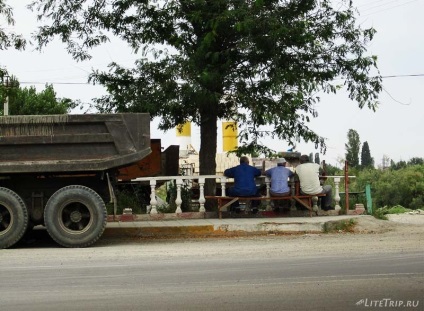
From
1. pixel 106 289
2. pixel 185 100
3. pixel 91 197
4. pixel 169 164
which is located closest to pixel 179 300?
pixel 106 289

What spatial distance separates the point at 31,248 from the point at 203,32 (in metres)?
6.08

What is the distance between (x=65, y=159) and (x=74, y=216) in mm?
977

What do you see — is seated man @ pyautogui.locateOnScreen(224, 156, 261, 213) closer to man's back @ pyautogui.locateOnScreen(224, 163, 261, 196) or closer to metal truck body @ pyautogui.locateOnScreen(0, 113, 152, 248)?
man's back @ pyautogui.locateOnScreen(224, 163, 261, 196)

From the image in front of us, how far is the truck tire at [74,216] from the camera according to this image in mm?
13422

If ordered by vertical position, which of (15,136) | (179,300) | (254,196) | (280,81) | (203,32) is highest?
(203,32)

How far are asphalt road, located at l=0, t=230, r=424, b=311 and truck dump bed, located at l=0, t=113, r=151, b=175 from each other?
1436 millimetres

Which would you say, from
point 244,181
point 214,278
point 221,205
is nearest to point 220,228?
point 221,205

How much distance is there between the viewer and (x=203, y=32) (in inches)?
669

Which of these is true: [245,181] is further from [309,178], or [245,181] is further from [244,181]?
[309,178]

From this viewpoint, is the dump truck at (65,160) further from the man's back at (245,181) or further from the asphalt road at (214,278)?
the man's back at (245,181)

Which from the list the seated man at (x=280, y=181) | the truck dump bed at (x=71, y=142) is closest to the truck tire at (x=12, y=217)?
the truck dump bed at (x=71, y=142)

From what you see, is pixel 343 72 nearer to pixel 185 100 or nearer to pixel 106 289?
pixel 185 100

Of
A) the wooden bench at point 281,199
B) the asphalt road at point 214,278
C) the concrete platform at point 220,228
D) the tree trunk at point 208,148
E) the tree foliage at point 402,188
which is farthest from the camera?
the tree foliage at point 402,188

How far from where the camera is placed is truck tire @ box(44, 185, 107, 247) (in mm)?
13422
